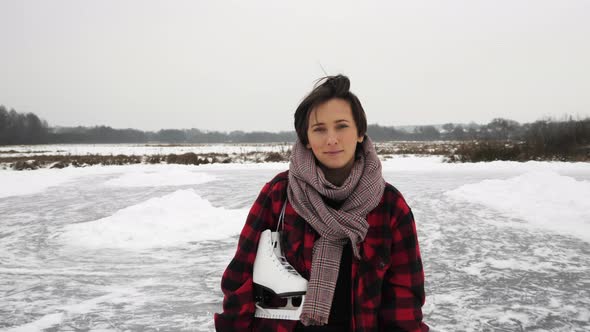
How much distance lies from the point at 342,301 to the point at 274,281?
0.99 ft

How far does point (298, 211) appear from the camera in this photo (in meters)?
1.33

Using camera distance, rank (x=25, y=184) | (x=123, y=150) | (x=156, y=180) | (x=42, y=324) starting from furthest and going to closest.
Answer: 1. (x=123, y=150)
2. (x=156, y=180)
3. (x=25, y=184)
4. (x=42, y=324)

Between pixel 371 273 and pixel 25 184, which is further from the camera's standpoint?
pixel 25 184

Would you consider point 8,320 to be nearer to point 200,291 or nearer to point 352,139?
point 200,291

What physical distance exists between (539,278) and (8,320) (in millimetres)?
4505

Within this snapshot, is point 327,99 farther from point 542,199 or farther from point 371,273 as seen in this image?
point 542,199

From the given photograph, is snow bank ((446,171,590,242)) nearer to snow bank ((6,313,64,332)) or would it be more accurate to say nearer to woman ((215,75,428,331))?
woman ((215,75,428,331))

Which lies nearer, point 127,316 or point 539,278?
point 127,316

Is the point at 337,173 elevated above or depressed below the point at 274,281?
above

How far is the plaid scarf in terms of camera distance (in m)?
1.28

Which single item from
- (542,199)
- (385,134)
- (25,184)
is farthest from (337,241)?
(385,134)

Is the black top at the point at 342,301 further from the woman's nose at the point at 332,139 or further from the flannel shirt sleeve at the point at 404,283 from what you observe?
the woman's nose at the point at 332,139

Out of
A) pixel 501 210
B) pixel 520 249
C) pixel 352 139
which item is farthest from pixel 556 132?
pixel 352 139

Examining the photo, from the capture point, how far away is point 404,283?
1.34 metres
